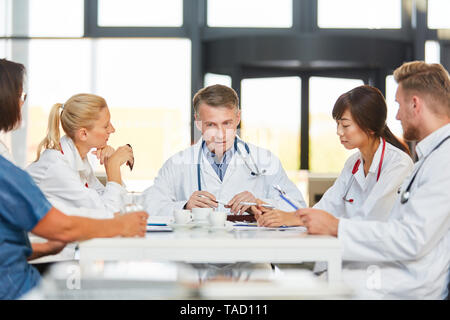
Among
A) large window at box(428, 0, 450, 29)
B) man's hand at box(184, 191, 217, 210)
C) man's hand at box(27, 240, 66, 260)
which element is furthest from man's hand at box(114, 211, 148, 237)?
large window at box(428, 0, 450, 29)

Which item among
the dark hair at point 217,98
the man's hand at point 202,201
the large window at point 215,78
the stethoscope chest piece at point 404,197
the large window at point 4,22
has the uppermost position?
the large window at point 4,22

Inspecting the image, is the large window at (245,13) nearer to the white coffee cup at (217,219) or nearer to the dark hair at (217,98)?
the dark hair at (217,98)

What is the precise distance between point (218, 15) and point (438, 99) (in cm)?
631

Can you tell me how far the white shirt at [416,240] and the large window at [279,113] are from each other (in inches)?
239

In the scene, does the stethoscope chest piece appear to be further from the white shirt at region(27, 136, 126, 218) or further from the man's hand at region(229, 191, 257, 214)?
the white shirt at region(27, 136, 126, 218)

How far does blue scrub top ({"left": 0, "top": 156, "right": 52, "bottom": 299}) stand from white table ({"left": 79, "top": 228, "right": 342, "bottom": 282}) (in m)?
0.16

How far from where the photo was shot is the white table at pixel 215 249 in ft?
5.14

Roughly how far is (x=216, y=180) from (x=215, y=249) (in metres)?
1.27

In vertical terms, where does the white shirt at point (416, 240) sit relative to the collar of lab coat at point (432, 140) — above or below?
below

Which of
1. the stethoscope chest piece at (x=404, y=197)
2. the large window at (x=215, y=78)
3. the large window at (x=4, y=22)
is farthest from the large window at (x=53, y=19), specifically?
the stethoscope chest piece at (x=404, y=197)

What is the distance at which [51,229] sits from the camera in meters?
1.55

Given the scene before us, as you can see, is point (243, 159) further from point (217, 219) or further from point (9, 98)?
point (9, 98)

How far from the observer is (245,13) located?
7.90 meters

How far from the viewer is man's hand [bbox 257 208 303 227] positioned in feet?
6.88
